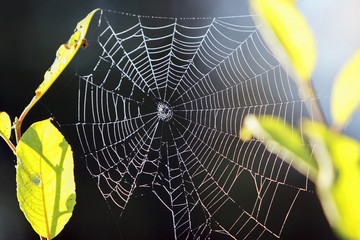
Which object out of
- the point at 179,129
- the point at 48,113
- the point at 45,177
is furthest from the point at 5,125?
the point at 48,113

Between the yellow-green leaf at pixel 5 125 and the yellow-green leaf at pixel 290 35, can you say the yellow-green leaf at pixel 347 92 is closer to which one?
the yellow-green leaf at pixel 290 35

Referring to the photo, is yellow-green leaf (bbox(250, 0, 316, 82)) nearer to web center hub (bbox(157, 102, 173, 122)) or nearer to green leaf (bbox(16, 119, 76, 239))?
green leaf (bbox(16, 119, 76, 239))

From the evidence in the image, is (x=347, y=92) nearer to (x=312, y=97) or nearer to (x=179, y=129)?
(x=312, y=97)

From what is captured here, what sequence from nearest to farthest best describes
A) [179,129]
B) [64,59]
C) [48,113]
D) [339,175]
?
[339,175], [64,59], [179,129], [48,113]

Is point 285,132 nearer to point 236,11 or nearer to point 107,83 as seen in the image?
point 107,83

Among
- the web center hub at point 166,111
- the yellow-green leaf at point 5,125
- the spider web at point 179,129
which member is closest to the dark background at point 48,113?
the spider web at point 179,129

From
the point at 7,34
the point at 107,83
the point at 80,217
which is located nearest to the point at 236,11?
the point at 107,83
